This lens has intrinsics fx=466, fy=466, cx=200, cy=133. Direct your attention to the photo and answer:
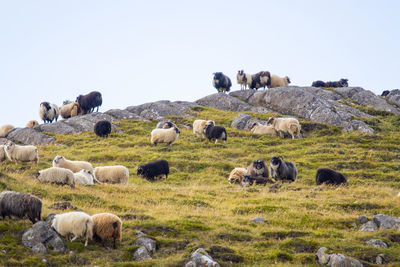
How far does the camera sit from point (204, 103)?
55812 mm

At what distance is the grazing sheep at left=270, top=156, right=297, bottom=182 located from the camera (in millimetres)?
24828

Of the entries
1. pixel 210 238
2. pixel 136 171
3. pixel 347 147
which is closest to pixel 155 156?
pixel 136 171

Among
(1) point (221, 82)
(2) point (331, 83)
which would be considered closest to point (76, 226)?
(1) point (221, 82)

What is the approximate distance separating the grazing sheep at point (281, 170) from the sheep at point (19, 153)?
1410cm

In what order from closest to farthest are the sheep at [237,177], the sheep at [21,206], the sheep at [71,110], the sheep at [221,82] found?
the sheep at [21,206] < the sheep at [237,177] < the sheep at [71,110] < the sheep at [221,82]

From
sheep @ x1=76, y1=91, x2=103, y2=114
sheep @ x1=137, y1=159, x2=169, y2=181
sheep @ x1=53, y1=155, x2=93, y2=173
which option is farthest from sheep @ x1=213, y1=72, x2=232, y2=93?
sheep @ x1=53, y1=155, x2=93, y2=173

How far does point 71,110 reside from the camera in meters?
46.2

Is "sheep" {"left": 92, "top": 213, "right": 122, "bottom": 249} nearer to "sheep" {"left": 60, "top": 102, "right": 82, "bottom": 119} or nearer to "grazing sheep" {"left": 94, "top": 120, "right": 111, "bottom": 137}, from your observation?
"grazing sheep" {"left": 94, "top": 120, "right": 111, "bottom": 137}

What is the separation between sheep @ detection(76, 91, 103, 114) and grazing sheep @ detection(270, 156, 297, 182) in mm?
25449

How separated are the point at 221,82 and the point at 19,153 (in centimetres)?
3218

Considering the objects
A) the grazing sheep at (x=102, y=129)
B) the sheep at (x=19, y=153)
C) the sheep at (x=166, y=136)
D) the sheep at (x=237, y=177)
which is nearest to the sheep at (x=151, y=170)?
the sheep at (x=237, y=177)

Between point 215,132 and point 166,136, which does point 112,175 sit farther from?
point 215,132

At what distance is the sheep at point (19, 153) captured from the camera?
27812 mm

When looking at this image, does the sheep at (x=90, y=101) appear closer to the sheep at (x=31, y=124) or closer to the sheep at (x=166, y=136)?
the sheep at (x=31, y=124)
